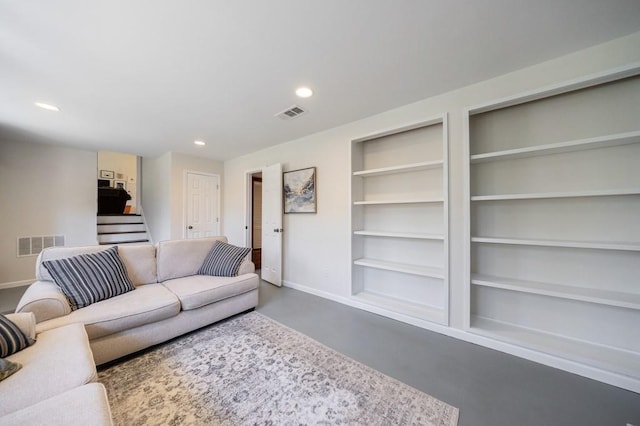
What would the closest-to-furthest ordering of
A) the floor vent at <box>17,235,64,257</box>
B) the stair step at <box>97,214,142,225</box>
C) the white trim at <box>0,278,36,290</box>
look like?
the white trim at <box>0,278,36,290</box>
the floor vent at <box>17,235,64,257</box>
the stair step at <box>97,214,142,225</box>

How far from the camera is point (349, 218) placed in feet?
10.1

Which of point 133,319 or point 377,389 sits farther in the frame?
point 133,319

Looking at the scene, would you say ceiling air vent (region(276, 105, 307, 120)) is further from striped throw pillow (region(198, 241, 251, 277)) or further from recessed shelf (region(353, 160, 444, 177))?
striped throw pillow (region(198, 241, 251, 277))

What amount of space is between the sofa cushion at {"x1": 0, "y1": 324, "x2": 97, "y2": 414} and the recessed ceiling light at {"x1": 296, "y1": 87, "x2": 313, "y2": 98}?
8.07 feet

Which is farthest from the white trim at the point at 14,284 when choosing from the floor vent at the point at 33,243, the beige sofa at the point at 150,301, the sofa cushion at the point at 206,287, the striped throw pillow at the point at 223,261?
the striped throw pillow at the point at 223,261

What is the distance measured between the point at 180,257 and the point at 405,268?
103 inches

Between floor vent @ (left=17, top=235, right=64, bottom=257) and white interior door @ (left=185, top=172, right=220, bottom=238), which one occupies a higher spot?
white interior door @ (left=185, top=172, right=220, bottom=238)

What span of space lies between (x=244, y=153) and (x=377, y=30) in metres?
3.64

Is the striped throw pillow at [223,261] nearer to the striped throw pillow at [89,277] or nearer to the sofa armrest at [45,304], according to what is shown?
the striped throw pillow at [89,277]

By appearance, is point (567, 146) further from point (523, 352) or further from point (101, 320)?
point (101, 320)

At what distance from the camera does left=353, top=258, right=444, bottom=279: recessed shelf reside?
7.92ft

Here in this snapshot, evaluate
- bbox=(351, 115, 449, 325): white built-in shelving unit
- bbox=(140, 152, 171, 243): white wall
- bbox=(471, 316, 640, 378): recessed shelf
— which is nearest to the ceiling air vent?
bbox=(351, 115, 449, 325): white built-in shelving unit

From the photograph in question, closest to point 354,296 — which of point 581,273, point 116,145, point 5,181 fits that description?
point 581,273

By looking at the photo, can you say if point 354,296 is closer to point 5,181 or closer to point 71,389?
point 71,389
